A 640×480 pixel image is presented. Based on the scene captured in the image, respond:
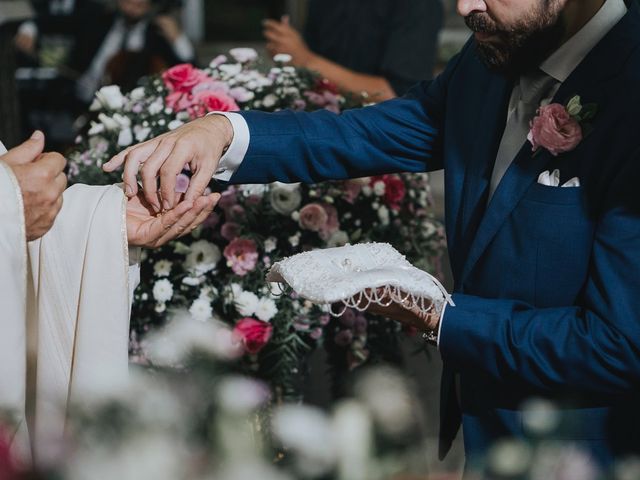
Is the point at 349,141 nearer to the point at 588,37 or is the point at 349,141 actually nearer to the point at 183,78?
the point at 588,37

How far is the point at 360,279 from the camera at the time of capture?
1.57 metres

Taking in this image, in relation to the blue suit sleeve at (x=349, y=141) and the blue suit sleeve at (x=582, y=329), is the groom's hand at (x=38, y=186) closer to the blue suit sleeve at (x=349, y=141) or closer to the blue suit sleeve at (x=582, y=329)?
the blue suit sleeve at (x=349, y=141)

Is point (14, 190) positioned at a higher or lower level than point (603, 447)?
higher

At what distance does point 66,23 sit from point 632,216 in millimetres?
6623

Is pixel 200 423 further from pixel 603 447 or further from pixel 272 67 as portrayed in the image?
pixel 272 67

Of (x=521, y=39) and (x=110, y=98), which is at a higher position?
(x=521, y=39)

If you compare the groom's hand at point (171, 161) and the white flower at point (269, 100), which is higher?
the groom's hand at point (171, 161)

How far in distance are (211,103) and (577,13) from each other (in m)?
1.19

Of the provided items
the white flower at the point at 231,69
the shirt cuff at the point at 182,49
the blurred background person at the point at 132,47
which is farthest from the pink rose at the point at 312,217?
the shirt cuff at the point at 182,49

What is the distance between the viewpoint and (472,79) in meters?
2.02

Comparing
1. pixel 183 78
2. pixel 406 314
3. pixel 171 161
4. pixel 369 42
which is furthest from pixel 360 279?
pixel 369 42

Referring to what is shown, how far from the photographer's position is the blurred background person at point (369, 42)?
362cm

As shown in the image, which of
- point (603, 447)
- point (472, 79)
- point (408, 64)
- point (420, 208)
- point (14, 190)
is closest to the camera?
point (14, 190)

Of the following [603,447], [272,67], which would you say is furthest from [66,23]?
[603,447]
